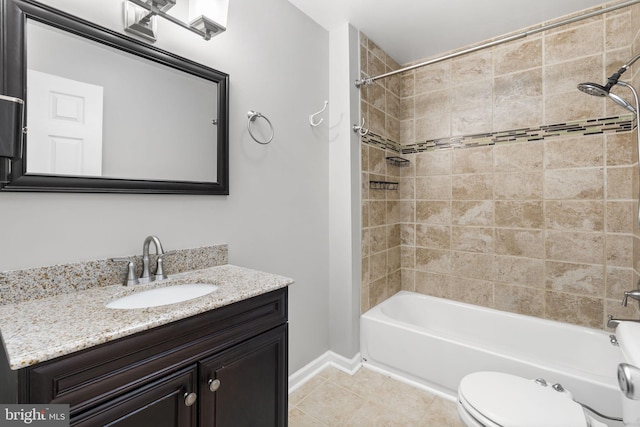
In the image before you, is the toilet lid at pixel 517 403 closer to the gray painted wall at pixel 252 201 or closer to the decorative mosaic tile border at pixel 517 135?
the gray painted wall at pixel 252 201

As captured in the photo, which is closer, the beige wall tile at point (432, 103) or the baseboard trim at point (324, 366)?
the baseboard trim at point (324, 366)

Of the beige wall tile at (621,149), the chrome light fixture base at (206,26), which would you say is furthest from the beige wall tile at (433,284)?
the chrome light fixture base at (206,26)

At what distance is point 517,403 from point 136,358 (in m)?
1.41

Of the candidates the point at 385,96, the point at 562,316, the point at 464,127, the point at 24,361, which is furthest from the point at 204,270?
the point at 562,316

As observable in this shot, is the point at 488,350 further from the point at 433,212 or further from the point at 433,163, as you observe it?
the point at 433,163

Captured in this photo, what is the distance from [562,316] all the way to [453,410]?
1.03 metres

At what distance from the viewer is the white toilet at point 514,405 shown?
1.13m

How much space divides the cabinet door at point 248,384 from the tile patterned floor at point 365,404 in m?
0.59

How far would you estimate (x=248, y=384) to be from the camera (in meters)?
1.10

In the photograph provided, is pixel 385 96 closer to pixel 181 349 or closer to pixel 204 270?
pixel 204 270

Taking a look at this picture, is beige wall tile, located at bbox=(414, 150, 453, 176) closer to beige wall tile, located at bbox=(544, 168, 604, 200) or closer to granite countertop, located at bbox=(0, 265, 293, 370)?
beige wall tile, located at bbox=(544, 168, 604, 200)

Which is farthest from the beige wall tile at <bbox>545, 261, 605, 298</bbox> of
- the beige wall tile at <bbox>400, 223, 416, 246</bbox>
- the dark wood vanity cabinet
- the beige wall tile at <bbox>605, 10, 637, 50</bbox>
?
the dark wood vanity cabinet

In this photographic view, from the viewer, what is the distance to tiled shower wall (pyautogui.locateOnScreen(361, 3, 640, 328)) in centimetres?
189

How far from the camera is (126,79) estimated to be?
1.20 meters
